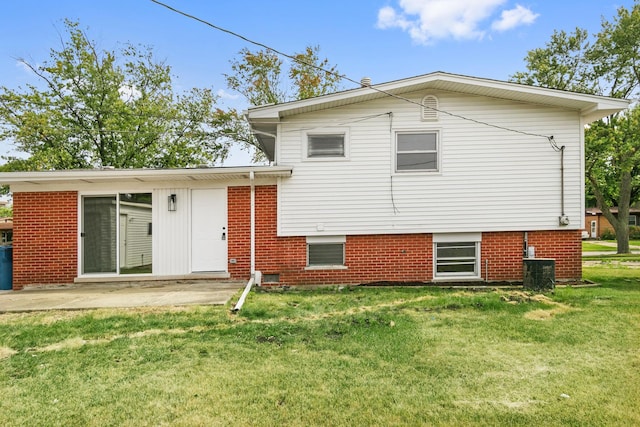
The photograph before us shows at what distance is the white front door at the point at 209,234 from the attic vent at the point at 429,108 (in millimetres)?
5071

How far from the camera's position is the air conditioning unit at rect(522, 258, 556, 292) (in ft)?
26.3

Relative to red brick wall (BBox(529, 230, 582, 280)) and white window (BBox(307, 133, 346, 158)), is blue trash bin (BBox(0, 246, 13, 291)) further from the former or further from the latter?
red brick wall (BBox(529, 230, 582, 280))

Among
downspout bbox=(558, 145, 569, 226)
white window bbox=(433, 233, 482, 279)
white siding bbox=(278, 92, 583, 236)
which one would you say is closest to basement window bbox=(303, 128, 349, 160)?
white siding bbox=(278, 92, 583, 236)

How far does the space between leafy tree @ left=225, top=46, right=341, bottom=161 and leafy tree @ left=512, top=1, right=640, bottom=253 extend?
11.6m

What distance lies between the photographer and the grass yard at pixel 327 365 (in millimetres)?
2986

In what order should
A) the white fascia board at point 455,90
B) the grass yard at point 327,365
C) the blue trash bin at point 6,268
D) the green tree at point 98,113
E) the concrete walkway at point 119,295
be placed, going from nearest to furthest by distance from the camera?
the grass yard at point 327,365 → the concrete walkway at point 119,295 → the white fascia board at point 455,90 → the blue trash bin at point 6,268 → the green tree at point 98,113

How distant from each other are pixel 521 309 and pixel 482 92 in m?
5.21

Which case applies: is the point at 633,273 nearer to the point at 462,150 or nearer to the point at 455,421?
the point at 462,150

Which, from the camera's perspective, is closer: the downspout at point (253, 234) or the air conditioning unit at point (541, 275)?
the air conditioning unit at point (541, 275)

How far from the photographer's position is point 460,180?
9133 mm

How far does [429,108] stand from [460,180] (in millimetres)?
1853

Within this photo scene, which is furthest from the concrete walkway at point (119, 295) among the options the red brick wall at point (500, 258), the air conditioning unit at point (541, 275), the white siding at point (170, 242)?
the air conditioning unit at point (541, 275)

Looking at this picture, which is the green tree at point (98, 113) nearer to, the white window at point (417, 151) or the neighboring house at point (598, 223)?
the white window at point (417, 151)

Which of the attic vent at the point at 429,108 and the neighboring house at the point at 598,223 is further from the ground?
the attic vent at the point at 429,108
